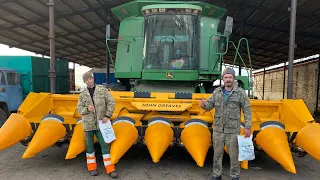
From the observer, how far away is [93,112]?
462 centimetres

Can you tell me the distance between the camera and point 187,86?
657 centimetres

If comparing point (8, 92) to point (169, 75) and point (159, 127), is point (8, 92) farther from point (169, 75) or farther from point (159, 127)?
point (159, 127)

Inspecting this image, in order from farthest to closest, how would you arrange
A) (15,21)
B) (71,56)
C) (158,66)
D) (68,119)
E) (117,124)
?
(71,56) < (15,21) < (158,66) < (68,119) < (117,124)

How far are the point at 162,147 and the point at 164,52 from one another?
2.41 metres

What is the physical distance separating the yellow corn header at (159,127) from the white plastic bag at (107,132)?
133mm

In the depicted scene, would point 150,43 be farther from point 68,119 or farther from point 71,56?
point 71,56

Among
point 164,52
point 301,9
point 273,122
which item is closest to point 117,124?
point 164,52

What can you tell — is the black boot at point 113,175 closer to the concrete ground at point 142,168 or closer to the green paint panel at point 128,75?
the concrete ground at point 142,168

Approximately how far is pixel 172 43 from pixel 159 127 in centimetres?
221

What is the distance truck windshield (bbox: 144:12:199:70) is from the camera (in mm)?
6281

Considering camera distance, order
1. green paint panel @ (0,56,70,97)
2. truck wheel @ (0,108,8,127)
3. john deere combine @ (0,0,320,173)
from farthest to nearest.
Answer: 1. green paint panel @ (0,56,70,97)
2. truck wheel @ (0,108,8,127)
3. john deere combine @ (0,0,320,173)

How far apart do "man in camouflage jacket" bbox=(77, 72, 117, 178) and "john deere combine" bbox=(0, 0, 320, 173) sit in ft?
0.66

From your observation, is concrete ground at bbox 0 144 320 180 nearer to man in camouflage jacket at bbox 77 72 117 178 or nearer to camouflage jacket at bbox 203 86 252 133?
man in camouflage jacket at bbox 77 72 117 178

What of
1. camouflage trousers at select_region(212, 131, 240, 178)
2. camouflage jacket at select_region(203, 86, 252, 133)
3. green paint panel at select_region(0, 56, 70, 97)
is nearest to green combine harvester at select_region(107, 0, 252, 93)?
camouflage jacket at select_region(203, 86, 252, 133)
